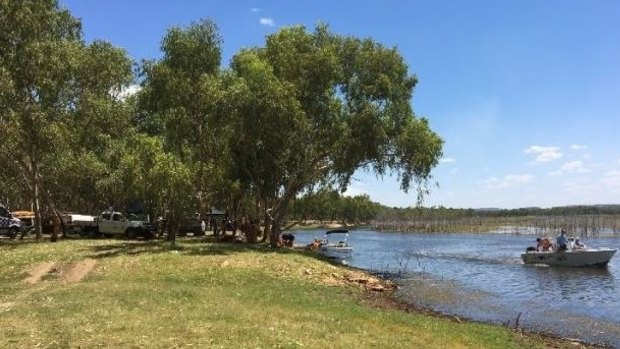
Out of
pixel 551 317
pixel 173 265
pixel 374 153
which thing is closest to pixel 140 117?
pixel 374 153

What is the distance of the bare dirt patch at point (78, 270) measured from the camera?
23684 mm

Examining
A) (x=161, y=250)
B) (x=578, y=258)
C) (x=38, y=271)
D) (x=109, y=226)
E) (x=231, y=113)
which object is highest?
(x=231, y=113)

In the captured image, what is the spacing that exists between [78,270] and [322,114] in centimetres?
1592

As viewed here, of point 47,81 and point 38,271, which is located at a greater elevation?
point 47,81

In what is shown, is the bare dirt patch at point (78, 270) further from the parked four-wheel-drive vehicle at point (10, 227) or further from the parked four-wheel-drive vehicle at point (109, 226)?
the parked four-wheel-drive vehicle at point (10, 227)

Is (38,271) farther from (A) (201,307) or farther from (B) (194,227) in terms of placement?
(B) (194,227)

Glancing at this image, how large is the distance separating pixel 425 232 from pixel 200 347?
10299cm

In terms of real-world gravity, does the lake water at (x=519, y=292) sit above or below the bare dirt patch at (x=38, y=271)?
below

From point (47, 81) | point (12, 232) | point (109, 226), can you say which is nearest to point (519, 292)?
point (47, 81)

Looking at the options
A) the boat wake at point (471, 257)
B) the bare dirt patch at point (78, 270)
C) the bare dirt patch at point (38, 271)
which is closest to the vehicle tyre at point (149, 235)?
the bare dirt patch at point (78, 270)

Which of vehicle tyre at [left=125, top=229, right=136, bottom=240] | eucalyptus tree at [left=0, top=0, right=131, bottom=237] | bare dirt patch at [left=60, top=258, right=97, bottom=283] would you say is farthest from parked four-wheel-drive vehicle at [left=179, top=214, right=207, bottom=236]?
bare dirt patch at [left=60, top=258, right=97, bottom=283]

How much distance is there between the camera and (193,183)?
3338 centimetres

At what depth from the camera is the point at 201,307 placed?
15914 millimetres

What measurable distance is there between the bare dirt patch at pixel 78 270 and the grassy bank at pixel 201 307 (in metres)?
0.04
